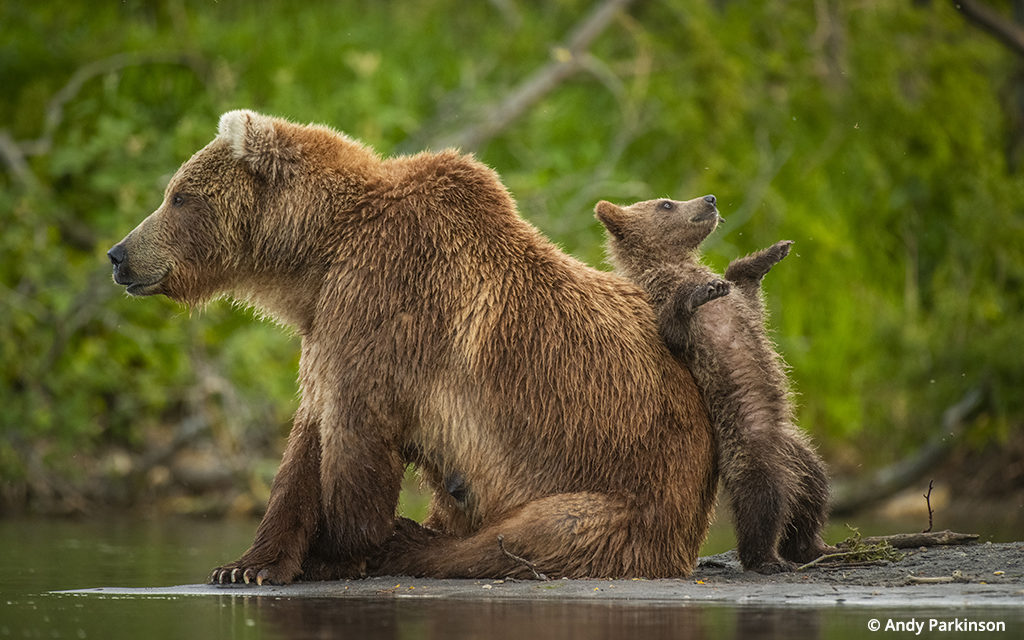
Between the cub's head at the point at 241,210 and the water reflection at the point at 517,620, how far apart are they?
1.67m

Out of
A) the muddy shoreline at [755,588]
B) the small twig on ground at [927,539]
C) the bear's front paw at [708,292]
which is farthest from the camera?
the small twig on ground at [927,539]

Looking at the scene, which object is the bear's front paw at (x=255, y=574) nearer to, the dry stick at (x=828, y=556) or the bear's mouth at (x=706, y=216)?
the dry stick at (x=828, y=556)

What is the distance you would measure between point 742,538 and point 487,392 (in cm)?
131

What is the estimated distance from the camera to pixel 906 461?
1345cm

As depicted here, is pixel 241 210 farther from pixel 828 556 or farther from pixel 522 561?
pixel 828 556

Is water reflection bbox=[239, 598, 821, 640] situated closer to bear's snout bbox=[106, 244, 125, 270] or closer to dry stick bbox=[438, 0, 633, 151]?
bear's snout bbox=[106, 244, 125, 270]

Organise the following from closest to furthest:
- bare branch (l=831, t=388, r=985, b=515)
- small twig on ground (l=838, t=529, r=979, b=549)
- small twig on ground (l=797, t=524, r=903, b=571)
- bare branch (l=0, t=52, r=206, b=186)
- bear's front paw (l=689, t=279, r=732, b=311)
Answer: bear's front paw (l=689, t=279, r=732, b=311) → small twig on ground (l=797, t=524, r=903, b=571) → small twig on ground (l=838, t=529, r=979, b=549) → bare branch (l=831, t=388, r=985, b=515) → bare branch (l=0, t=52, r=206, b=186)

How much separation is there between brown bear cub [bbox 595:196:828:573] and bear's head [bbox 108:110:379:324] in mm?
1506

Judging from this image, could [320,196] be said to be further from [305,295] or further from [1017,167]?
[1017,167]

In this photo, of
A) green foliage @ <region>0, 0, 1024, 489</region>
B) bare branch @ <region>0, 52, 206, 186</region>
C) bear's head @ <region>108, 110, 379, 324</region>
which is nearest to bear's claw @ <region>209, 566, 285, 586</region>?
bear's head @ <region>108, 110, 379, 324</region>

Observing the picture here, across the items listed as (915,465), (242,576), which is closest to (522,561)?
(242,576)

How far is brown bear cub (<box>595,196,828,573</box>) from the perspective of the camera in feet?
21.3

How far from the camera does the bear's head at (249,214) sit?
6.85 meters

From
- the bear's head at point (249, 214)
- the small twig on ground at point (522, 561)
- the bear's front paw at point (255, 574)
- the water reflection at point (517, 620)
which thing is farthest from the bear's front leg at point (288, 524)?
the small twig on ground at point (522, 561)
